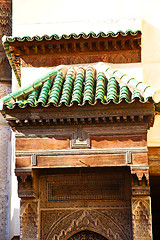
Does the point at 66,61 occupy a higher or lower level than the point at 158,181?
higher

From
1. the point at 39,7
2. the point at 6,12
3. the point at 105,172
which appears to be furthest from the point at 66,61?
the point at 6,12

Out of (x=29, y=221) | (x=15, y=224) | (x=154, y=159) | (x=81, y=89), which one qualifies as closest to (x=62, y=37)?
(x=81, y=89)

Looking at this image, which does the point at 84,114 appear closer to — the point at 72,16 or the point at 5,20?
the point at 72,16

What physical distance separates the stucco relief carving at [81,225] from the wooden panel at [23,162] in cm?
97

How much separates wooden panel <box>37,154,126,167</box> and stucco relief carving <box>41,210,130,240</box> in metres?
0.95

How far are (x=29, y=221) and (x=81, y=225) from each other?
83 centimetres

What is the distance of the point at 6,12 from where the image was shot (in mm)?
10000

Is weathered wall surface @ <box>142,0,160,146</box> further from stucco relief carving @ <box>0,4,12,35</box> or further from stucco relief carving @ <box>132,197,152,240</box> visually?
stucco relief carving @ <box>0,4,12,35</box>

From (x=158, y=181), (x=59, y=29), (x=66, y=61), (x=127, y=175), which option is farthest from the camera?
(x=158, y=181)

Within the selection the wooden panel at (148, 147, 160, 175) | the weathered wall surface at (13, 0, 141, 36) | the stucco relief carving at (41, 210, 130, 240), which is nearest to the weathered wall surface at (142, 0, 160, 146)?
the weathered wall surface at (13, 0, 141, 36)

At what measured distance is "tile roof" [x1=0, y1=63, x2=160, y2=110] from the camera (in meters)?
6.75

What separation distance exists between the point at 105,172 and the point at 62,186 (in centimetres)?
71

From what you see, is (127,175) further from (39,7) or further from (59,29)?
(39,7)

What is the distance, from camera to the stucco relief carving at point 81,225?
7.30 meters
